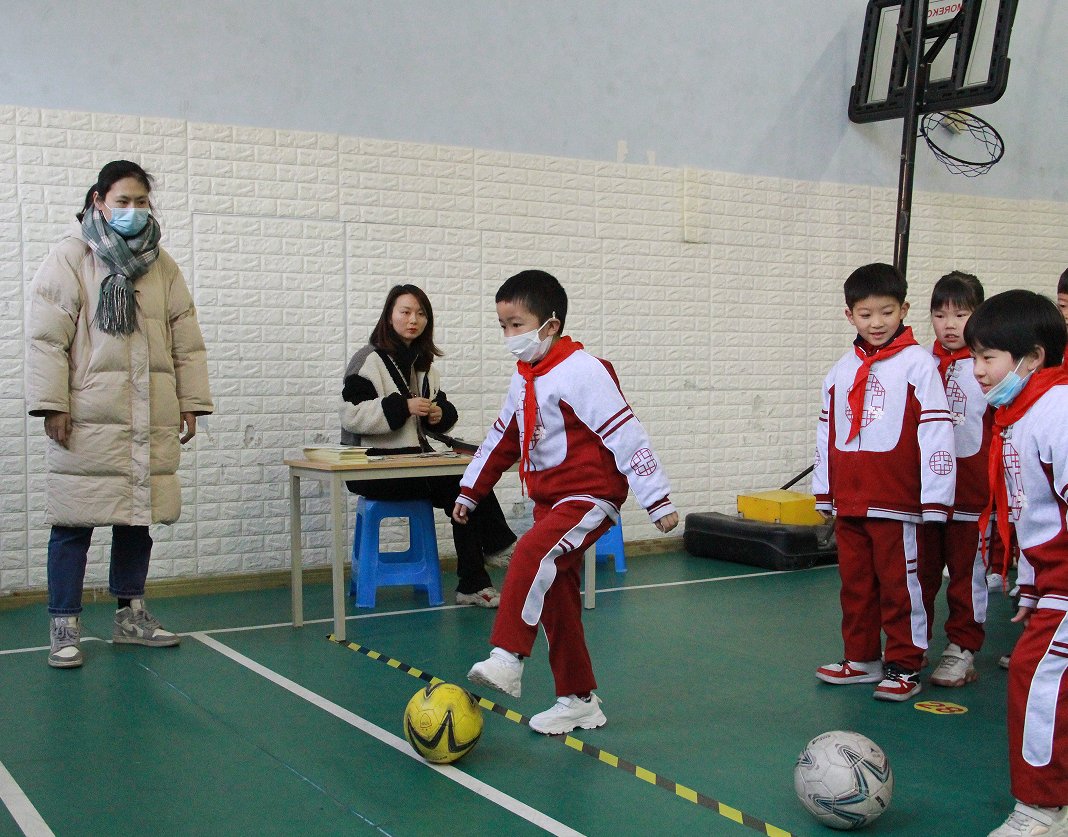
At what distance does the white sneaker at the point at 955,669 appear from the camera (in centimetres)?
378

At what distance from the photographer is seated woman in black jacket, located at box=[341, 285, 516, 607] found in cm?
510

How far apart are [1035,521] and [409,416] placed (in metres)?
3.14

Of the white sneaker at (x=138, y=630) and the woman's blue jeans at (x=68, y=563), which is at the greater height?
the woman's blue jeans at (x=68, y=563)

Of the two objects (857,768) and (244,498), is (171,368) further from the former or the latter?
(857,768)

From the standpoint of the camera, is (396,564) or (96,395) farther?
(396,564)

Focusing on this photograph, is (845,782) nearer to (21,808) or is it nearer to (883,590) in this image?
(883,590)

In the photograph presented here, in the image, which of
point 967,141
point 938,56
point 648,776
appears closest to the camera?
point 648,776

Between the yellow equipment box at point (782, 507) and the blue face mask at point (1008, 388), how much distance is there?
404 centimetres

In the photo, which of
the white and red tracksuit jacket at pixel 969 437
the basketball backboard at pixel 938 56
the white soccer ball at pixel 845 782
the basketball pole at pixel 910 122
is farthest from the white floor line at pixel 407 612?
the basketball backboard at pixel 938 56

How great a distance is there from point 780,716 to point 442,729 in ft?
3.70

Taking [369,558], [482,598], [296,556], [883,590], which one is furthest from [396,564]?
[883,590]

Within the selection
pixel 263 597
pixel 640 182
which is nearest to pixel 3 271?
pixel 263 597

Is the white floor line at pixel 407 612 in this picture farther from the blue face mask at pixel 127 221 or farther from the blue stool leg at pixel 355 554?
the blue face mask at pixel 127 221

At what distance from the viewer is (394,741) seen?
3.15m
